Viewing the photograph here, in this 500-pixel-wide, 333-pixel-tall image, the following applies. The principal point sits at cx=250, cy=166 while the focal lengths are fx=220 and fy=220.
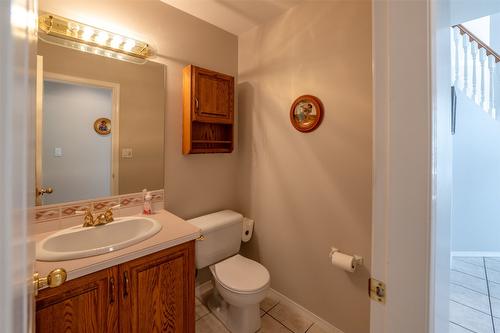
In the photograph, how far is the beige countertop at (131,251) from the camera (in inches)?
37.2

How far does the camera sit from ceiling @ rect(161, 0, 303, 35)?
1.74m

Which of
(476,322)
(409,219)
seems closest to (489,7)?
(409,219)

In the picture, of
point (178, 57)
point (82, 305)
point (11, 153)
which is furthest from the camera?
point (178, 57)

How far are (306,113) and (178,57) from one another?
1.14 m

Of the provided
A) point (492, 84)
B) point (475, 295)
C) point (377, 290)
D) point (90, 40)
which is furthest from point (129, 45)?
point (492, 84)

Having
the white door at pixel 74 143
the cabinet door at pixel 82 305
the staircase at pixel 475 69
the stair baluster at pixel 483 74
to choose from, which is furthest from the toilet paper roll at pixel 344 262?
the stair baluster at pixel 483 74

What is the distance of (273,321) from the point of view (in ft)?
5.70

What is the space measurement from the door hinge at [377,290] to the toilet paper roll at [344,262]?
34.9 inches

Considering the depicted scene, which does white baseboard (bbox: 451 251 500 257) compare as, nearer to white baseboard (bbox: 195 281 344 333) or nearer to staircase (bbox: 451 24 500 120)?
staircase (bbox: 451 24 500 120)

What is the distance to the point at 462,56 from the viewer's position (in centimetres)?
261

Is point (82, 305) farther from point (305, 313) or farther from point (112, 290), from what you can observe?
point (305, 313)

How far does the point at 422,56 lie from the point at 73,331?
160 centimetres

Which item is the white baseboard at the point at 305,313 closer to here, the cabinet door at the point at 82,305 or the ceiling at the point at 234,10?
the cabinet door at the point at 82,305

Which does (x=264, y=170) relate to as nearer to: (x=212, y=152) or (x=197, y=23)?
(x=212, y=152)
